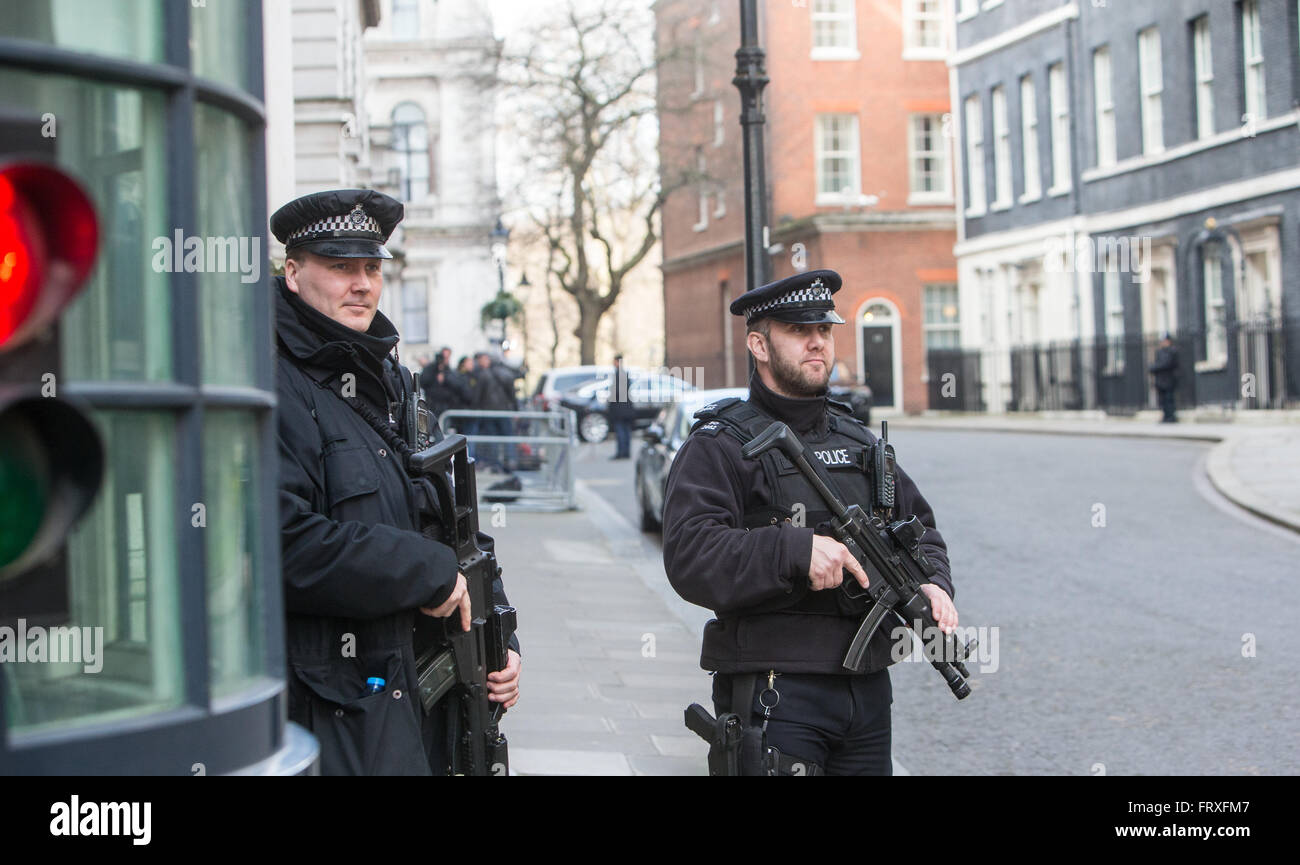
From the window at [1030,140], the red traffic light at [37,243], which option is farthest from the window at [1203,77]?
the red traffic light at [37,243]

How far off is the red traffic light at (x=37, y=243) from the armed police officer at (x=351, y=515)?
147 cm

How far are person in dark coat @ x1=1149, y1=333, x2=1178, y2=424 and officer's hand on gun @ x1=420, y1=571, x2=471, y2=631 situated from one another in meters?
27.1

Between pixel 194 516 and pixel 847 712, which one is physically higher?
pixel 194 516

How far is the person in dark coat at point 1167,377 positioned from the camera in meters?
28.7

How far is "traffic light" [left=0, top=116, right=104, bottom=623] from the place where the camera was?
1.39 meters

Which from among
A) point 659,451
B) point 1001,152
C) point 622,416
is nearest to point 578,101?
point 1001,152

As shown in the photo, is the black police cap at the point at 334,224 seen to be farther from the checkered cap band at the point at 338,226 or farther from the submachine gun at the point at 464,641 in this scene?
the submachine gun at the point at 464,641

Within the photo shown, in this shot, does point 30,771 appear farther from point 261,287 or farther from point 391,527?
point 391,527

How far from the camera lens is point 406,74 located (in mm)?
53250

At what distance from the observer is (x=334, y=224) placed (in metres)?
3.56

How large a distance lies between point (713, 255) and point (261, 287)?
48.9m

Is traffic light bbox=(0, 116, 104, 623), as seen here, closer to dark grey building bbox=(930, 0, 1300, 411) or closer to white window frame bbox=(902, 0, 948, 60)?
dark grey building bbox=(930, 0, 1300, 411)

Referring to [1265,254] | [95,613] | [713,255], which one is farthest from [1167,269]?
[95,613]

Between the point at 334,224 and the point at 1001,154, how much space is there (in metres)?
38.2
